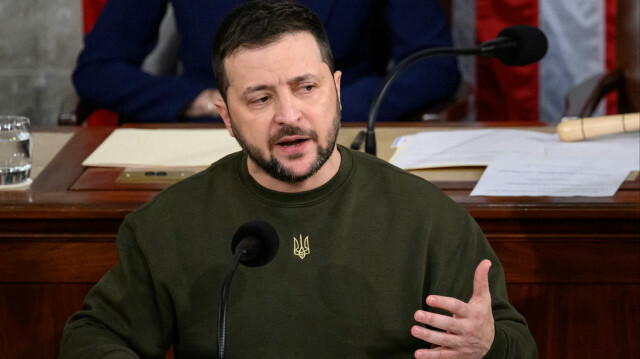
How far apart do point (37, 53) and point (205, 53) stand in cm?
90

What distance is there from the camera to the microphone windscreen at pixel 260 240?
97cm

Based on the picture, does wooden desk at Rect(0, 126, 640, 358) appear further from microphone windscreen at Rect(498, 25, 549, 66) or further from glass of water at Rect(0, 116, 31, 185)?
microphone windscreen at Rect(498, 25, 549, 66)

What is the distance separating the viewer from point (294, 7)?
1229mm

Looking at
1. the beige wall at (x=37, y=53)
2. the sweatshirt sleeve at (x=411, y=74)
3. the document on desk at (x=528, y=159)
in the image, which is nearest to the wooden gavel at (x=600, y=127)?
the document on desk at (x=528, y=159)

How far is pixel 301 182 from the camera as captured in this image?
1.25 metres

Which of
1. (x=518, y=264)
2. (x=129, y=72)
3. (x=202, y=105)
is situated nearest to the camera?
(x=518, y=264)

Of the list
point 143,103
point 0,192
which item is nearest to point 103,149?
point 0,192

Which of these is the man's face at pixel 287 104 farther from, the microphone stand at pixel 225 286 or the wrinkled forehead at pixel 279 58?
the microphone stand at pixel 225 286

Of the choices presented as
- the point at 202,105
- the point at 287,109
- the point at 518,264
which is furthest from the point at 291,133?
the point at 202,105

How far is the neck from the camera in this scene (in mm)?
1261

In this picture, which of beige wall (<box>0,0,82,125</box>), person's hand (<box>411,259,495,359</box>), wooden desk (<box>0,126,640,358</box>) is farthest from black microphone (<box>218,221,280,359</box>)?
beige wall (<box>0,0,82,125</box>)

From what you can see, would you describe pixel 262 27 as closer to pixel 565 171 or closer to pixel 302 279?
pixel 302 279

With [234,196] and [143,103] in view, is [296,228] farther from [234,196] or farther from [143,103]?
[143,103]

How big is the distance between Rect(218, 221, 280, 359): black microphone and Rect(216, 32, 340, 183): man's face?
236 mm
